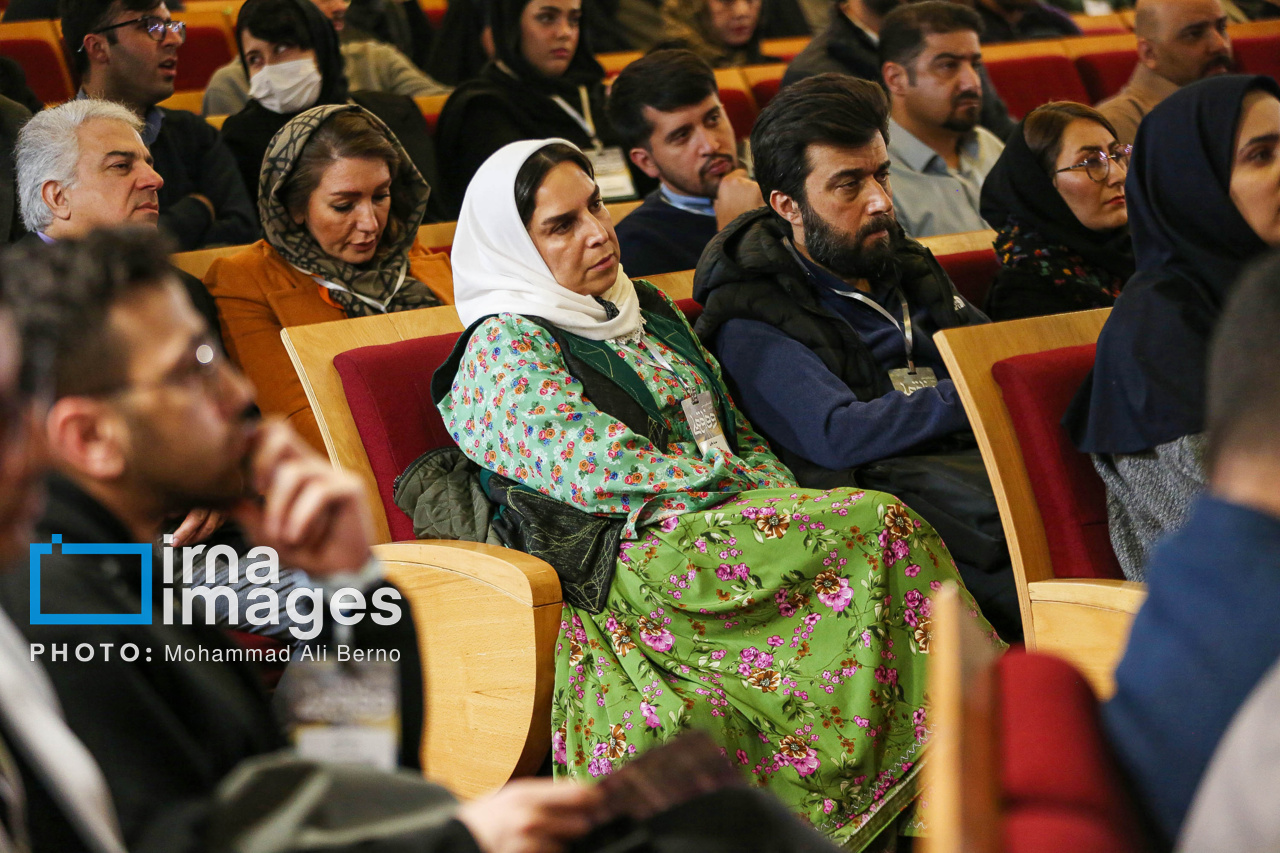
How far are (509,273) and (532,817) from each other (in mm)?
1554

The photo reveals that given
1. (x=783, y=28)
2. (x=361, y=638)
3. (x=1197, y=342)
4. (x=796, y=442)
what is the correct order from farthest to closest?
(x=783, y=28)
(x=796, y=442)
(x=1197, y=342)
(x=361, y=638)

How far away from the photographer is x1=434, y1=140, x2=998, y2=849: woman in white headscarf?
2.05 m

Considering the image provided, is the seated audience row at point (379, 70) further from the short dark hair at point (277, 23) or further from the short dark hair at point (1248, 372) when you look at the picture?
the short dark hair at point (1248, 372)

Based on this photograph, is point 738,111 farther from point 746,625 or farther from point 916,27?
point 746,625

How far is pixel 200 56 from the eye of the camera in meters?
5.06

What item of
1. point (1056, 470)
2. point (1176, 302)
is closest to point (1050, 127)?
point (1176, 302)

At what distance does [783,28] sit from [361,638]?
18.3 ft

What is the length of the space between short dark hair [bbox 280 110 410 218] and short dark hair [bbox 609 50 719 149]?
964 mm

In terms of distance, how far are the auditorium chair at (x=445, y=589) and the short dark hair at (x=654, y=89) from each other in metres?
1.58

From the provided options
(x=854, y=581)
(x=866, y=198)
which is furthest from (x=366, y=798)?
(x=866, y=198)

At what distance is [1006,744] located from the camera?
0.90 metres

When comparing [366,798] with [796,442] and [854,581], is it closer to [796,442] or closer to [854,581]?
[854,581]

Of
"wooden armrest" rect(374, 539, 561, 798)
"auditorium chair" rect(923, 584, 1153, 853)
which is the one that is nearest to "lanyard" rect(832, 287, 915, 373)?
"wooden armrest" rect(374, 539, 561, 798)

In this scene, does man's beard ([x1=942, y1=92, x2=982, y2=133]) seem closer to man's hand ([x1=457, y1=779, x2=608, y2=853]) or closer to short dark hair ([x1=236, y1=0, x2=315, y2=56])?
short dark hair ([x1=236, y1=0, x2=315, y2=56])
